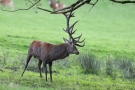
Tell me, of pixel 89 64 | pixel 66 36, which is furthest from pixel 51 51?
pixel 66 36

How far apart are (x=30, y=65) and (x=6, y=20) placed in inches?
711

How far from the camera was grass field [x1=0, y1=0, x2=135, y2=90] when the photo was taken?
1355 cm

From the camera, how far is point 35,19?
121 feet

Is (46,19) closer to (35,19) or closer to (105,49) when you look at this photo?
(35,19)

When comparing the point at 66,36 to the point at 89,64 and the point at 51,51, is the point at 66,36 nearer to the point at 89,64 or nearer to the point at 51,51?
the point at 89,64

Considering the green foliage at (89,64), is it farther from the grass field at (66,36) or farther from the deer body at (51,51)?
the deer body at (51,51)

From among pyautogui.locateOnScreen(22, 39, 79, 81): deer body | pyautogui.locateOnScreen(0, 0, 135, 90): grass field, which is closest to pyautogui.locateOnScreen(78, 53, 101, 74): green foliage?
pyautogui.locateOnScreen(0, 0, 135, 90): grass field

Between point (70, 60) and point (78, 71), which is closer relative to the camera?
point (78, 71)

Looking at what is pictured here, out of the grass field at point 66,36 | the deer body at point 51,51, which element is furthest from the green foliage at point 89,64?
the deer body at point 51,51

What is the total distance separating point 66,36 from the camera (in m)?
30.0

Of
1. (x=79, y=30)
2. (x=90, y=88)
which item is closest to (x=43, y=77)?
(x=90, y=88)

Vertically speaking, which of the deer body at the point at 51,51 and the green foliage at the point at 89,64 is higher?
the deer body at the point at 51,51

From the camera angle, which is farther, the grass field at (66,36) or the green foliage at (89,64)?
the green foliage at (89,64)

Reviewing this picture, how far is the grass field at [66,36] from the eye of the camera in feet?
44.5
